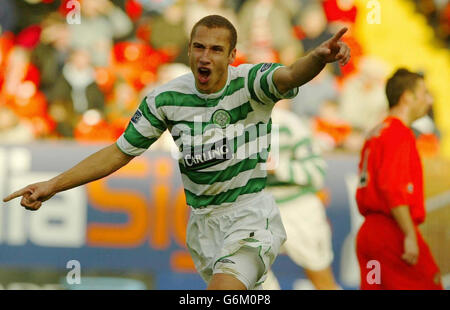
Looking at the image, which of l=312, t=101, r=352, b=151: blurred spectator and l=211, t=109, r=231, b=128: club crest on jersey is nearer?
l=211, t=109, r=231, b=128: club crest on jersey

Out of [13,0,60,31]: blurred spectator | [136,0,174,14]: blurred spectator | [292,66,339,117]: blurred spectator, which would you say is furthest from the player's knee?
[13,0,60,31]: blurred spectator

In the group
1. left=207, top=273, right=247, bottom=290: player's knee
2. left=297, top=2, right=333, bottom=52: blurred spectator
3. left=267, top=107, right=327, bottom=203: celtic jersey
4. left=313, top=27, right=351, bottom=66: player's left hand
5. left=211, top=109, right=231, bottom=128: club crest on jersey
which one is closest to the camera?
left=313, top=27, right=351, bottom=66: player's left hand

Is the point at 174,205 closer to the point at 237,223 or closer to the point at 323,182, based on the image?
the point at 323,182

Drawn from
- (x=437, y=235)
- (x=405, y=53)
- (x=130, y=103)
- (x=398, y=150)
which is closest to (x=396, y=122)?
(x=398, y=150)

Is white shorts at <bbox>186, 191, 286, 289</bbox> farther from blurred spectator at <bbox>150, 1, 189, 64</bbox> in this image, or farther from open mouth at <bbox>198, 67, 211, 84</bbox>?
blurred spectator at <bbox>150, 1, 189, 64</bbox>

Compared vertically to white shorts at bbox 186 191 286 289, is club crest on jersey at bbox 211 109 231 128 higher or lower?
higher

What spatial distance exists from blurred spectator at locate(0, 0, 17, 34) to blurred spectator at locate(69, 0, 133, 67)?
915mm

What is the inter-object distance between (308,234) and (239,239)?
3.18 metres

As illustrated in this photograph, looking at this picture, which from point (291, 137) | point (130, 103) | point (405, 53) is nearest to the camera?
point (291, 137)

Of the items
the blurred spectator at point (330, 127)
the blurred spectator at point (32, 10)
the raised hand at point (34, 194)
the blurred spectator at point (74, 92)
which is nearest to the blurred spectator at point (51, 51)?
the blurred spectator at point (74, 92)

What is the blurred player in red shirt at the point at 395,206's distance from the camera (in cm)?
666

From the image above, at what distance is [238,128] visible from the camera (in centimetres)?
576

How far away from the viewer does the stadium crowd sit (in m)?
11.2
